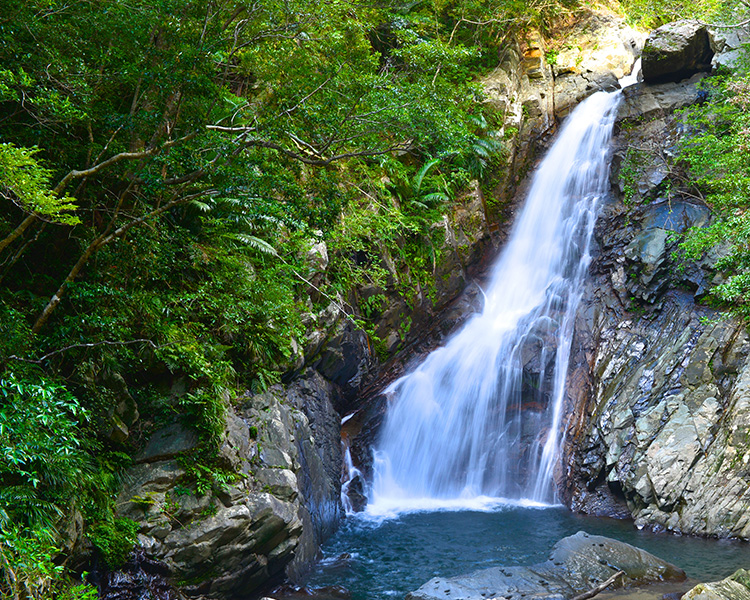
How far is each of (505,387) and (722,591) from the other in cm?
744

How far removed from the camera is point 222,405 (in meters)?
7.38

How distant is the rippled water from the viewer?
8391mm

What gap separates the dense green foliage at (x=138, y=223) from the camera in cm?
529

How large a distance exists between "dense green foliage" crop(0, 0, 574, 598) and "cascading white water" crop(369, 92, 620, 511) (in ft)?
16.8

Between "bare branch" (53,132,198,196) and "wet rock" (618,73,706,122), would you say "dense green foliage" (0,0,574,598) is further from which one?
"wet rock" (618,73,706,122)

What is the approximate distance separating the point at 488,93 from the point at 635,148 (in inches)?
207

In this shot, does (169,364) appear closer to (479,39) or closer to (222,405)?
(222,405)

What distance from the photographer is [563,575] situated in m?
7.71

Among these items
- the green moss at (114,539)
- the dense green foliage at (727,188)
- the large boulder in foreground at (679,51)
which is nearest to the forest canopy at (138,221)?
the green moss at (114,539)

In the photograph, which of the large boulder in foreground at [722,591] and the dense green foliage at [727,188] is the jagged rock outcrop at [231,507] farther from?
the dense green foliage at [727,188]

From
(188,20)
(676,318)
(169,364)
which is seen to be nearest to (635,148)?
(676,318)

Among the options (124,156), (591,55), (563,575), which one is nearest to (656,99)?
(591,55)

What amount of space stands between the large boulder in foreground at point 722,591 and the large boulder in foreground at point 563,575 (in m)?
1.09

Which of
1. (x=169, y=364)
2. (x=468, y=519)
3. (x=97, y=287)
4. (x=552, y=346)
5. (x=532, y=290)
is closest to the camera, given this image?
(x=97, y=287)
